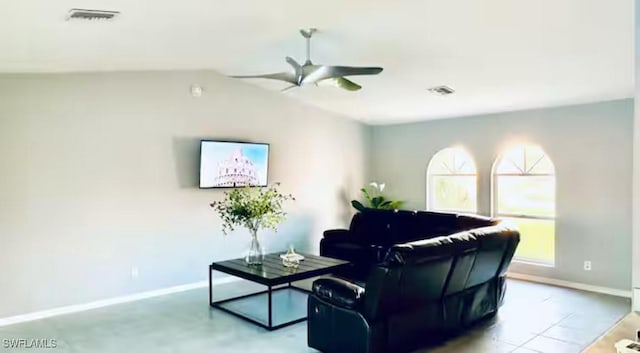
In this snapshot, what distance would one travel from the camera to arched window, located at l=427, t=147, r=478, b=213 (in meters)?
7.30

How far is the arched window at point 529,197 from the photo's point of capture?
6344mm

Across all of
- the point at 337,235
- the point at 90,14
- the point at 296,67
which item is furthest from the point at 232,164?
the point at 90,14

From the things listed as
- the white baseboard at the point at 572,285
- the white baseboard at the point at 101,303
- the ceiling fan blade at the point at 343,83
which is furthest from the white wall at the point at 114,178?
the white baseboard at the point at 572,285

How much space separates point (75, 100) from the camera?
16.9ft

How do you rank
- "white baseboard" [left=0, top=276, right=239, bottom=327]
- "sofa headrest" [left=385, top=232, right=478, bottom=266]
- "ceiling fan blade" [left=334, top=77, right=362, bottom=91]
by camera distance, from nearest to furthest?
"sofa headrest" [left=385, top=232, right=478, bottom=266]
"ceiling fan blade" [left=334, top=77, right=362, bottom=91]
"white baseboard" [left=0, top=276, right=239, bottom=327]

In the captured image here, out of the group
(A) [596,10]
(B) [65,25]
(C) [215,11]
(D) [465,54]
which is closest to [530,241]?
(D) [465,54]

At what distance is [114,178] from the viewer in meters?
5.45

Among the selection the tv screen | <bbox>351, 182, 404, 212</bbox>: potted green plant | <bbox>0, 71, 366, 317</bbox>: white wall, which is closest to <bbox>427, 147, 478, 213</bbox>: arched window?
<bbox>351, 182, 404, 212</bbox>: potted green plant

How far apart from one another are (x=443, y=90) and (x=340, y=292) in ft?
11.2

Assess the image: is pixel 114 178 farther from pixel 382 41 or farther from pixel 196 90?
Answer: pixel 382 41

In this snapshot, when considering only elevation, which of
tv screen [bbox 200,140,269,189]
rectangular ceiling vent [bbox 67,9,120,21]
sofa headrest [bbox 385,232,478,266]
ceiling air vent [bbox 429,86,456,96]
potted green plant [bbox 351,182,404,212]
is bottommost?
sofa headrest [bbox 385,232,478,266]

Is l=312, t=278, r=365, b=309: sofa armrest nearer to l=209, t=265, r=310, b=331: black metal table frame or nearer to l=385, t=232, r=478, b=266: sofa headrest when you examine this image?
l=385, t=232, r=478, b=266: sofa headrest

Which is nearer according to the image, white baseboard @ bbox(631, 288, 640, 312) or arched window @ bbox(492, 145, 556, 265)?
white baseboard @ bbox(631, 288, 640, 312)

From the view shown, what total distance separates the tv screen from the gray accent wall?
323 cm
